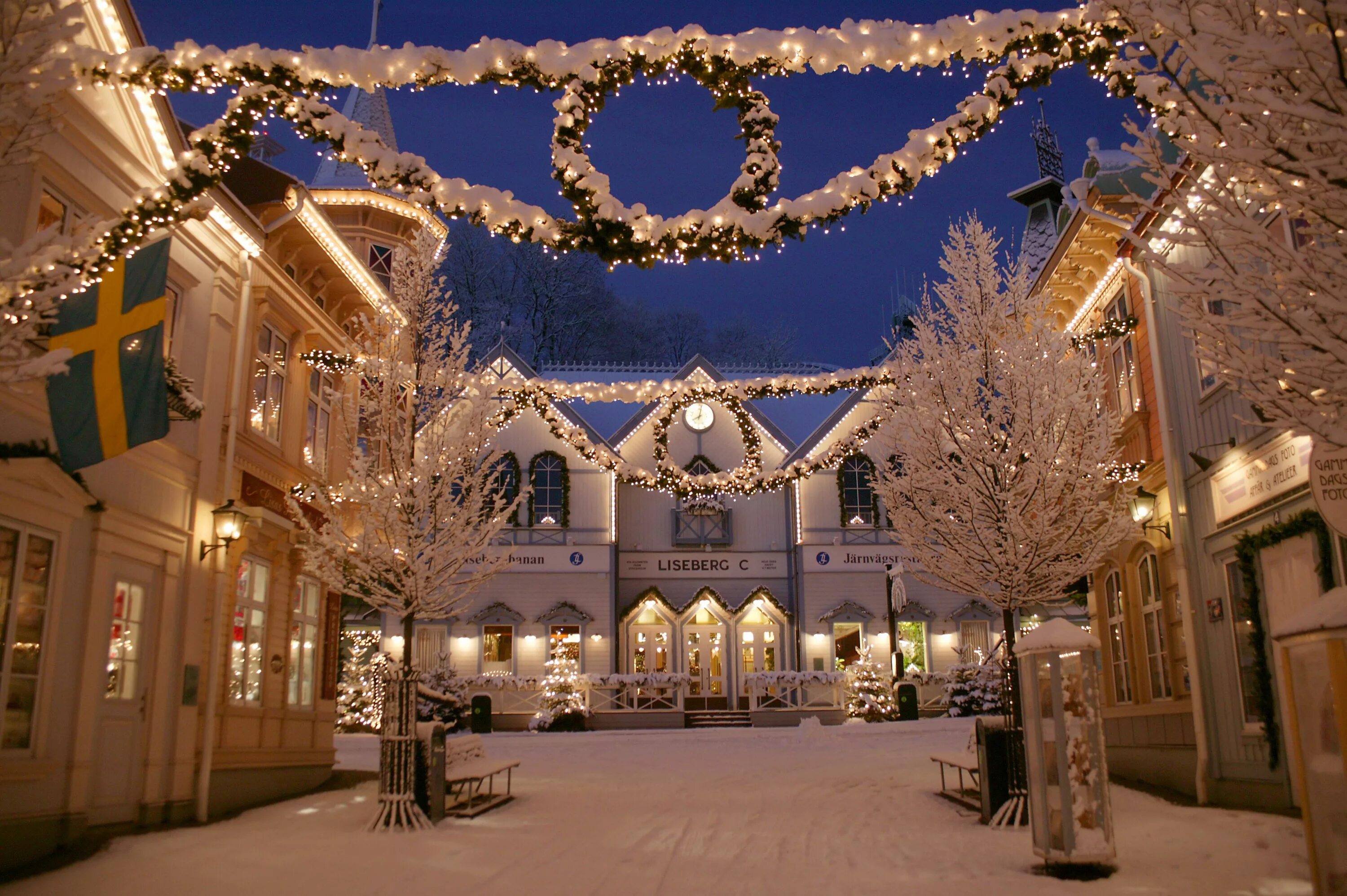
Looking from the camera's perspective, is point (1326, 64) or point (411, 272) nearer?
point (1326, 64)

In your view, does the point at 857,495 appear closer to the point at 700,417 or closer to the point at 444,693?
the point at 700,417

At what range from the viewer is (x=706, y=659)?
2880 centimetres

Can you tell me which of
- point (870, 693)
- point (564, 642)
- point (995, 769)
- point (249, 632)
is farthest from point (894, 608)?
point (249, 632)

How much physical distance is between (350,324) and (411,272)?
3.63 meters

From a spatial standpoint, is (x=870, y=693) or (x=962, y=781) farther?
(x=870, y=693)

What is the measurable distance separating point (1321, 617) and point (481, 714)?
21653 mm

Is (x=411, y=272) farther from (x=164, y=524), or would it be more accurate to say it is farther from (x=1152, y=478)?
(x=1152, y=478)

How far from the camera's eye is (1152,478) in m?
13.2

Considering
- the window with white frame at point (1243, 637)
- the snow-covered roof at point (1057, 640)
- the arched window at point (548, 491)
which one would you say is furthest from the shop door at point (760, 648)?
the snow-covered roof at point (1057, 640)

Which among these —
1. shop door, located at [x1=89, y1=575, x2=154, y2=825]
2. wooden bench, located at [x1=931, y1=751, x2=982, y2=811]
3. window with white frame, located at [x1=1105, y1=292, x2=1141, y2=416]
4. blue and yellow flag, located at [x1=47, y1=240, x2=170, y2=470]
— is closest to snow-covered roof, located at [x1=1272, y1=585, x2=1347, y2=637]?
wooden bench, located at [x1=931, y1=751, x2=982, y2=811]

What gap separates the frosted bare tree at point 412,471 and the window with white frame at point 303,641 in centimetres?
127

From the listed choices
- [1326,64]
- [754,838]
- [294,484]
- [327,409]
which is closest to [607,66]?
[1326,64]

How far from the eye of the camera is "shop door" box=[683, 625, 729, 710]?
28453 mm

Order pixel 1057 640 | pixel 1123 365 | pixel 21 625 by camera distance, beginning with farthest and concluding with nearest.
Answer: pixel 1123 365, pixel 21 625, pixel 1057 640
